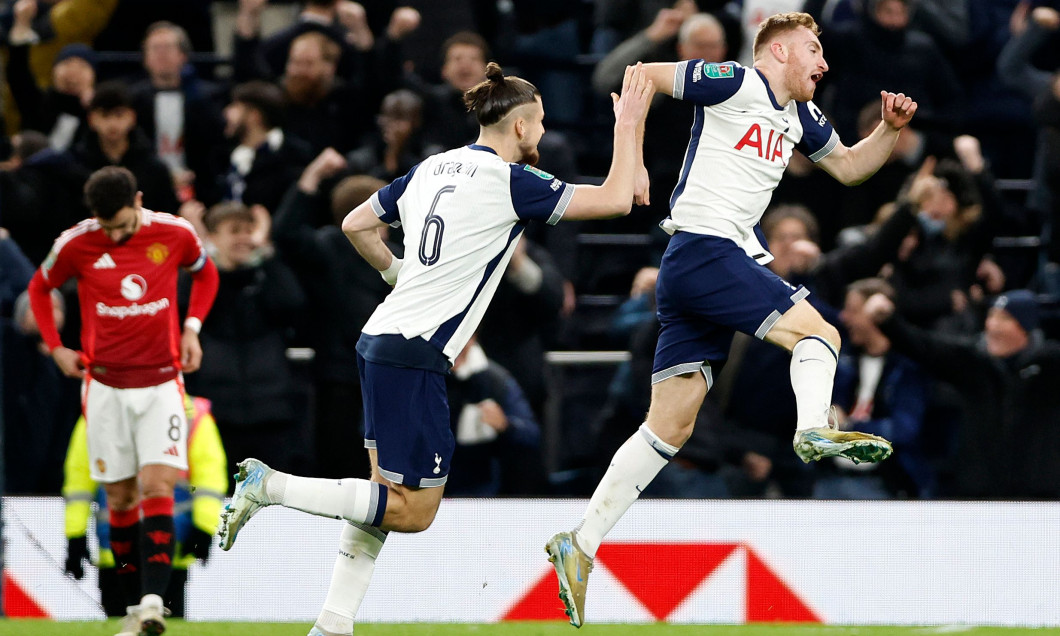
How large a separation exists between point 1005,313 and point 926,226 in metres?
0.69

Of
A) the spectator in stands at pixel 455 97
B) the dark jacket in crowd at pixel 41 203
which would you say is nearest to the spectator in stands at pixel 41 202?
the dark jacket in crowd at pixel 41 203

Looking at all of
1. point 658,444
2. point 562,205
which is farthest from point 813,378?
point 562,205

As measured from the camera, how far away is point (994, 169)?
10.8 m

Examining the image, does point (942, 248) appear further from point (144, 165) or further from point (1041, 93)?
point (144, 165)

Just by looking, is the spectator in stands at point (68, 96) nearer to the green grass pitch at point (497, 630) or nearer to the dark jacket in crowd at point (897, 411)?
the green grass pitch at point (497, 630)

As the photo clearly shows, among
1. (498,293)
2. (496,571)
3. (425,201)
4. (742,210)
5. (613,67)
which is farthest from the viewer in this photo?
(613,67)

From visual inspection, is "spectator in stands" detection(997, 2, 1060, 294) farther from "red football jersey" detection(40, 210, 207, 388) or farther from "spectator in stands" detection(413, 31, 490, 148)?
"red football jersey" detection(40, 210, 207, 388)

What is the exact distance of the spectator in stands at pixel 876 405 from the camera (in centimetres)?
855

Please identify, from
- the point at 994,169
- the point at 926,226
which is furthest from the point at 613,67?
the point at 994,169

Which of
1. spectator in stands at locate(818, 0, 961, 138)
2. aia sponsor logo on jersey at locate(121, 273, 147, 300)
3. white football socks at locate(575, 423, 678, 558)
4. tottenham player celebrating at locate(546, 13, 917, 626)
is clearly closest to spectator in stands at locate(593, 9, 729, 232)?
spectator in stands at locate(818, 0, 961, 138)

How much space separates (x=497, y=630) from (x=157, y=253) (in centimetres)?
227

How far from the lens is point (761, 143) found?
5742 millimetres

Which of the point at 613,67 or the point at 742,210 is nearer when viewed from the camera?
the point at 742,210

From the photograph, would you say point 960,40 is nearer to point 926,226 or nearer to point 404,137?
point 926,226
